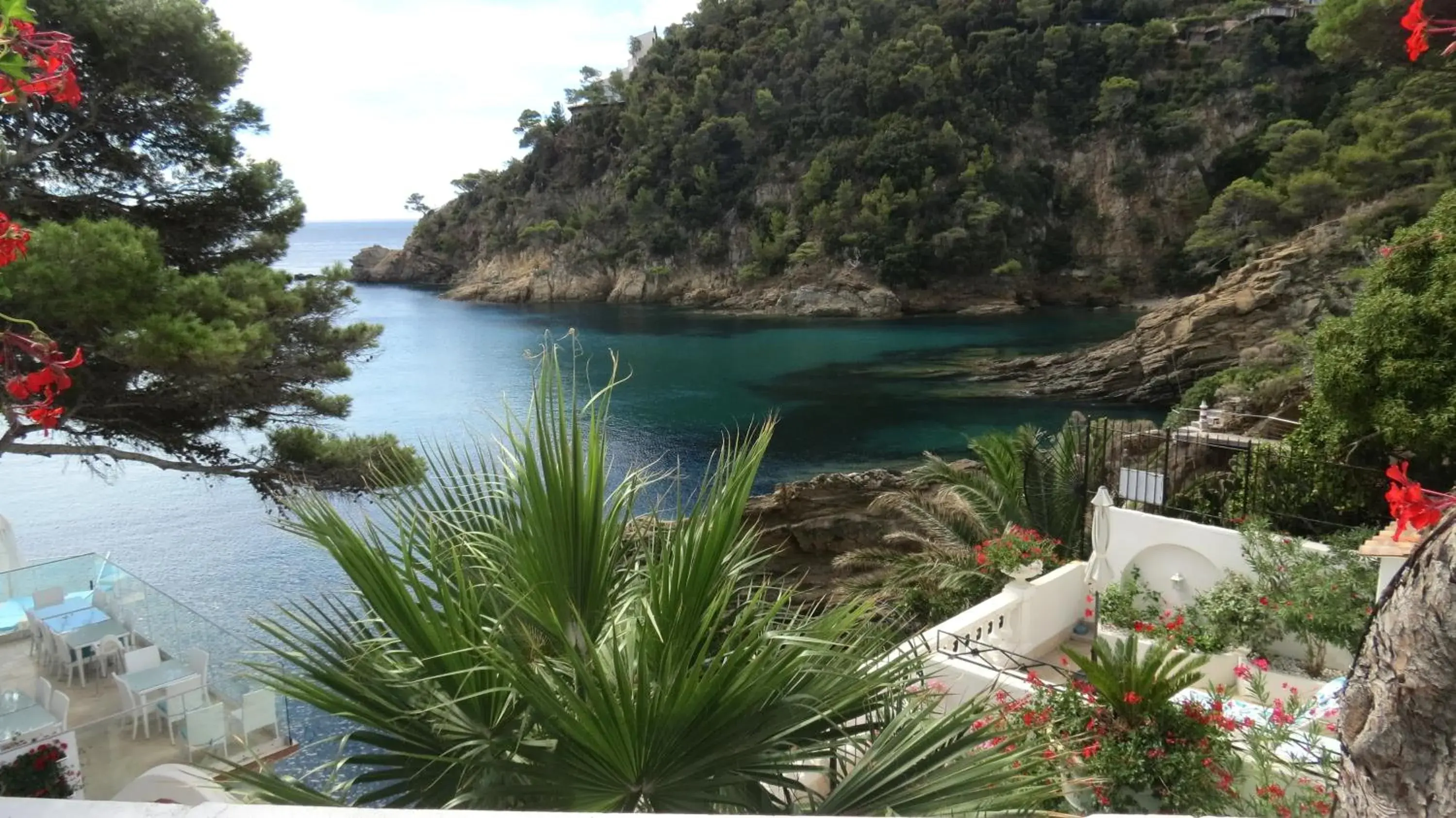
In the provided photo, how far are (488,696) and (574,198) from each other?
63526 mm

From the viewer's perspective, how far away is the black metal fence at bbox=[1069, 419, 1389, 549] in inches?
293

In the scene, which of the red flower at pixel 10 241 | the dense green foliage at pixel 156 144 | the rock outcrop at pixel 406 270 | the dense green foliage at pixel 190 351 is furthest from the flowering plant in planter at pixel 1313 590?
the rock outcrop at pixel 406 270

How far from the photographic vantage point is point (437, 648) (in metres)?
1.84

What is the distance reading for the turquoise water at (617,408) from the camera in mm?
15617

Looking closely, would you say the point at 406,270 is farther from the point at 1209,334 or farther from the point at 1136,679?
the point at 1136,679

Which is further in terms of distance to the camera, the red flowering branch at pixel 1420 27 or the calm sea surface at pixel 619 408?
the calm sea surface at pixel 619 408

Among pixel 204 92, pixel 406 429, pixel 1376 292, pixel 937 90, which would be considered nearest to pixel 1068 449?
pixel 1376 292

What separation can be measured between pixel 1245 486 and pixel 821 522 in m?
7.81

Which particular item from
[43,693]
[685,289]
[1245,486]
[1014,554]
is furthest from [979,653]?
[685,289]

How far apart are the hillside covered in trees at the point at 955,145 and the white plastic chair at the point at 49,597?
41.7 m

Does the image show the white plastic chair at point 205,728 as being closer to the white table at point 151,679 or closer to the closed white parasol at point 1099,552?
the white table at point 151,679

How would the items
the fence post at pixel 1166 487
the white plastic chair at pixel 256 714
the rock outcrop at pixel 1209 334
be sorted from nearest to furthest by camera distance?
the white plastic chair at pixel 256 714 < the fence post at pixel 1166 487 < the rock outcrop at pixel 1209 334

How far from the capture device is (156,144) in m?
9.16

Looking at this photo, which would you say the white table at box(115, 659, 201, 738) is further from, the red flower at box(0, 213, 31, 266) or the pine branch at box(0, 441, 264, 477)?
the red flower at box(0, 213, 31, 266)
